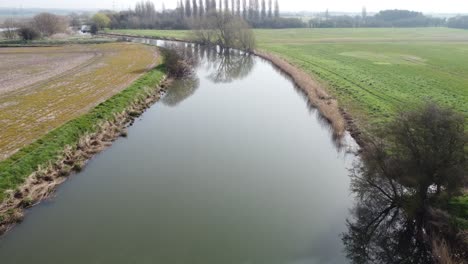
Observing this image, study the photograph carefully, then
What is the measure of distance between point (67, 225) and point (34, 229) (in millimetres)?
950

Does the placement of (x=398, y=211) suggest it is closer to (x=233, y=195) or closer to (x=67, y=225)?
(x=233, y=195)

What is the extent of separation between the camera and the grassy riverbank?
1369 cm

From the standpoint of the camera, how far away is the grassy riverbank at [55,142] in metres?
13.7

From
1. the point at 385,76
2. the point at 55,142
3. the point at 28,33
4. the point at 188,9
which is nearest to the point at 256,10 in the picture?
the point at 188,9

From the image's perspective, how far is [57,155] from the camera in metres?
15.9

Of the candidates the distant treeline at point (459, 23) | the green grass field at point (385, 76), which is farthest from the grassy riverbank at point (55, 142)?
the distant treeline at point (459, 23)

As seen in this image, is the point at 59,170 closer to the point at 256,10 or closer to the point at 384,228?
the point at 384,228

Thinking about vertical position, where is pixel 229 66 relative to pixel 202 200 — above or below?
above

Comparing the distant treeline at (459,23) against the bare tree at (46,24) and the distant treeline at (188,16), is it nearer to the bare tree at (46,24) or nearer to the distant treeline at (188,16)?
the distant treeline at (188,16)

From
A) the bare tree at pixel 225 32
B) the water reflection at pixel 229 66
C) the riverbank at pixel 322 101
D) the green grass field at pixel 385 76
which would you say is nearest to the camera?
the riverbank at pixel 322 101

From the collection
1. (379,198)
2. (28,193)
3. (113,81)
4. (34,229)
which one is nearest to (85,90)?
→ (113,81)

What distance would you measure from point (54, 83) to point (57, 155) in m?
16.8

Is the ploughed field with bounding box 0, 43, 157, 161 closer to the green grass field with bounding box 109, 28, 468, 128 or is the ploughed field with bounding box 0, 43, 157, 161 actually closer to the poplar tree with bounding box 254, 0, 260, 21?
the green grass field with bounding box 109, 28, 468, 128

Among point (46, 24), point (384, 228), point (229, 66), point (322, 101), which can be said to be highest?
point (46, 24)
